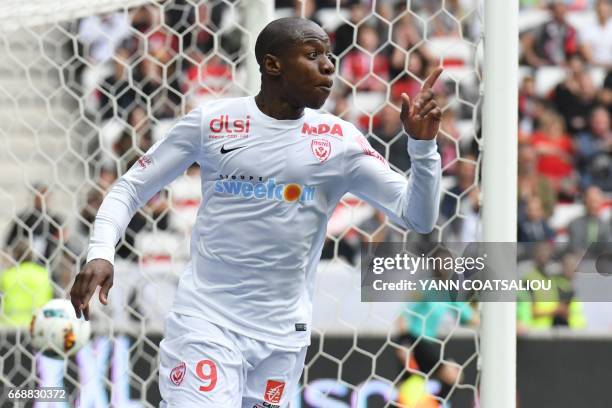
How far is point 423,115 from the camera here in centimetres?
274

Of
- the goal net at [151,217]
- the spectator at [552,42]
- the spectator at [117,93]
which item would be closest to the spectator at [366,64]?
the goal net at [151,217]

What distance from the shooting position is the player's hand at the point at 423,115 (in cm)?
274

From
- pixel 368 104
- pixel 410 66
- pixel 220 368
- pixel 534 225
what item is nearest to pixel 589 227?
pixel 534 225

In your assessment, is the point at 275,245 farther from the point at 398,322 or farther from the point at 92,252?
the point at 398,322

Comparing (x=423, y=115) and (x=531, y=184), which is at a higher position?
(x=531, y=184)

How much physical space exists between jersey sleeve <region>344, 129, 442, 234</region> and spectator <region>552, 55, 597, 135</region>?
6.23m

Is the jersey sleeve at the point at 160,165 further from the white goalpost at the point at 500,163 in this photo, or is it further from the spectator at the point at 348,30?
the spectator at the point at 348,30

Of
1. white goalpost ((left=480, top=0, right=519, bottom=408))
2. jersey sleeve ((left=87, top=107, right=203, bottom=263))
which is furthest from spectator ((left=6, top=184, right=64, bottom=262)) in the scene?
white goalpost ((left=480, top=0, right=519, bottom=408))

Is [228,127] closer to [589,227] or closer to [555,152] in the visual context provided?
[589,227]

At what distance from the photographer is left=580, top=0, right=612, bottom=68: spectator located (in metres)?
9.58

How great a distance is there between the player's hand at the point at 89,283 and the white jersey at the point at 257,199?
152 mm

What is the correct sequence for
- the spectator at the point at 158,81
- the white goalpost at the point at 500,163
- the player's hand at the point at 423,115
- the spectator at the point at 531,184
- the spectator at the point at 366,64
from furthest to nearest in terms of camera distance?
1. the spectator at the point at 531,184
2. the spectator at the point at 366,64
3. the spectator at the point at 158,81
4. the white goalpost at the point at 500,163
5. the player's hand at the point at 423,115

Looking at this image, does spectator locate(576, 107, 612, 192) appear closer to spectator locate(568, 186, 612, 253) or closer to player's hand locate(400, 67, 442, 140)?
spectator locate(568, 186, 612, 253)

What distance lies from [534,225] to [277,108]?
16.6ft
